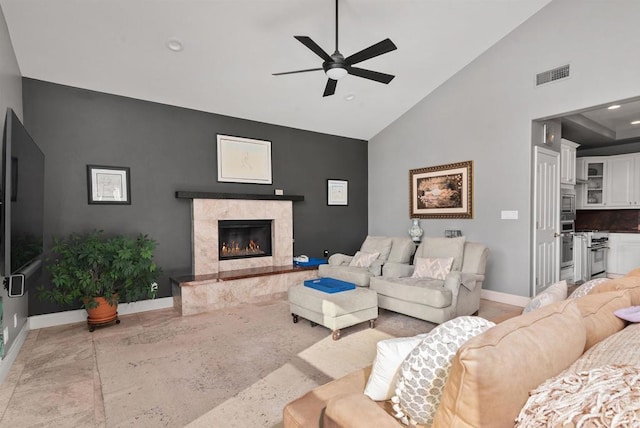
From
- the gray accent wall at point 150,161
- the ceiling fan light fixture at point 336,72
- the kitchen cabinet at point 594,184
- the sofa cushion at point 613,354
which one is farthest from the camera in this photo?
the kitchen cabinet at point 594,184

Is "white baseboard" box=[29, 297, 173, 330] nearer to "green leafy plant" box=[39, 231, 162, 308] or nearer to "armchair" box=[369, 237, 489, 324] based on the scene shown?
"green leafy plant" box=[39, 231, 162, 308]

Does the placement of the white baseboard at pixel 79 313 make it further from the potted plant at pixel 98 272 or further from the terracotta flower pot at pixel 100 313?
the terracotta flower pot at pixel 100 313

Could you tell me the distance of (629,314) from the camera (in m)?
1.44

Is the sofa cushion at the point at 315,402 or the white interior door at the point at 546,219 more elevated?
the white interior door at the point at 546,219

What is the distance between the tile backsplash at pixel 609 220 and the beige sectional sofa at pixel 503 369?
663 cm

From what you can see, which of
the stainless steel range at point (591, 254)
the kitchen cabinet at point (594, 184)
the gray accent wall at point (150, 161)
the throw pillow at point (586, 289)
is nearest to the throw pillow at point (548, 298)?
the throw pillow at point (586, 289)

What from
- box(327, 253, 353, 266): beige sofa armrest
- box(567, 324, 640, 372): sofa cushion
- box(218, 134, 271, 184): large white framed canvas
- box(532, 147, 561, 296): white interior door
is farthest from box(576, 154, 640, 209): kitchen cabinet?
box(567, 324, 640, 372): sofa cushion

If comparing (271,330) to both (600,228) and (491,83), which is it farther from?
(600,228)

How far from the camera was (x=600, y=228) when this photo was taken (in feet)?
21.5

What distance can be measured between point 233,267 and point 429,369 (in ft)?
14.4

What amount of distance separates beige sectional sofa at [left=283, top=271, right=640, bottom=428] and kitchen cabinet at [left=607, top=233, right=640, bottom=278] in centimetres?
582

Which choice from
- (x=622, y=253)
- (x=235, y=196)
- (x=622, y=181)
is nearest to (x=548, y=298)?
(x=235, y=196)

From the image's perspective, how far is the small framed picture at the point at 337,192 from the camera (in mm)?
6434

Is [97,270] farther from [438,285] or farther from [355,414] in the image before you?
[438,285]
